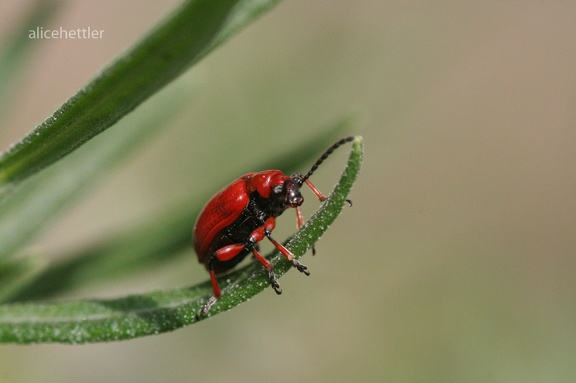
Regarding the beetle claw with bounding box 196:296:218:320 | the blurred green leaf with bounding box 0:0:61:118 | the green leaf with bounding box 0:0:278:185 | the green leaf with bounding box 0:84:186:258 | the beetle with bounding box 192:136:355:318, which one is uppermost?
the blurred green leaf with bounding box 0:0:61:118

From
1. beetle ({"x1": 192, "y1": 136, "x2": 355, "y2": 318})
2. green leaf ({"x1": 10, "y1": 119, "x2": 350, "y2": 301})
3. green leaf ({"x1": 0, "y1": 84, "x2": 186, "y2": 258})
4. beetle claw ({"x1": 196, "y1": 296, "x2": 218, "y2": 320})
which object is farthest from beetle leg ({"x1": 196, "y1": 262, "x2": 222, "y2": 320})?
green leaf ({"x1": 0, "y1": 84, "x2": 186, "y2": 258})

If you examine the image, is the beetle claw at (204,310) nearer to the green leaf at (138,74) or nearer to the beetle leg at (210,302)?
the beetle leg at (210,302)

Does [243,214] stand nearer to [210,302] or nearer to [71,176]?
[71,176]

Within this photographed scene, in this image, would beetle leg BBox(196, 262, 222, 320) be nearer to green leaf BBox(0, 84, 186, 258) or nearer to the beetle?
the beetle

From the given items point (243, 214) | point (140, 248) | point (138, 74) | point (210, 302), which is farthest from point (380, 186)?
point (138, 74)

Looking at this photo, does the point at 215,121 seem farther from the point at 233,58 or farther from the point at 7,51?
the point at 7,51

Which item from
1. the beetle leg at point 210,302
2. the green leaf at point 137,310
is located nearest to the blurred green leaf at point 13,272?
the green leaf at point 137,310

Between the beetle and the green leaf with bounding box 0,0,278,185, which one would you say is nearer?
the green leaf with bounding box 0,0,278,185

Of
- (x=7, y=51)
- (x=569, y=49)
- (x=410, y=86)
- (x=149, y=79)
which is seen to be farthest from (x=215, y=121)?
(x=569, y=49)
